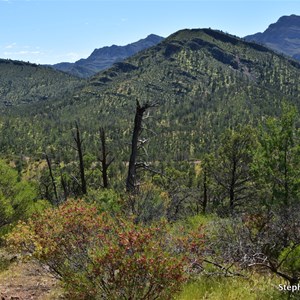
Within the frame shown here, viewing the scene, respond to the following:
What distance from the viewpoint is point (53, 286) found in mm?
10094

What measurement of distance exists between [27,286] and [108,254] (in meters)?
5.42

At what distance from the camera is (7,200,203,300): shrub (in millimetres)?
6336

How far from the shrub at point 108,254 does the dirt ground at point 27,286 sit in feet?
4.59

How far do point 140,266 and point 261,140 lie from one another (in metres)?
14.7

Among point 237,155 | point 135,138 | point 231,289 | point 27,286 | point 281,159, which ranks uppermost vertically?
point 135,138

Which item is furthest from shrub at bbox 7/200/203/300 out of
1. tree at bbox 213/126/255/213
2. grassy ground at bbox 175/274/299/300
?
tree at bbox 213/126/255/213

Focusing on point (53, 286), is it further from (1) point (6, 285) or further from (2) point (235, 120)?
(2) point (235, 120)

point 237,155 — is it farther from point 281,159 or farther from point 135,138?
point 135,138

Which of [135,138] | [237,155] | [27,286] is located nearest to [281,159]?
[237,155]

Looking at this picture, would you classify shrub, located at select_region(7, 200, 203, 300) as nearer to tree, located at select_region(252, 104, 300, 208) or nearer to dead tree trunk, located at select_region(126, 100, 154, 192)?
dead tree trunk, located at select_region(126, 100, 154, 192)

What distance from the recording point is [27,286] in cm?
1045

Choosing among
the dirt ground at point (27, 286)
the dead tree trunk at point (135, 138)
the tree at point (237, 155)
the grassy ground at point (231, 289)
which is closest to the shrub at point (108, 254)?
the grassy ground at point (231, 289)

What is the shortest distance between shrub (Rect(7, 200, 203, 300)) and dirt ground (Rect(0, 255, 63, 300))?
4.59ft

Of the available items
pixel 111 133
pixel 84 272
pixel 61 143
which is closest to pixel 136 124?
pixel 84 272
